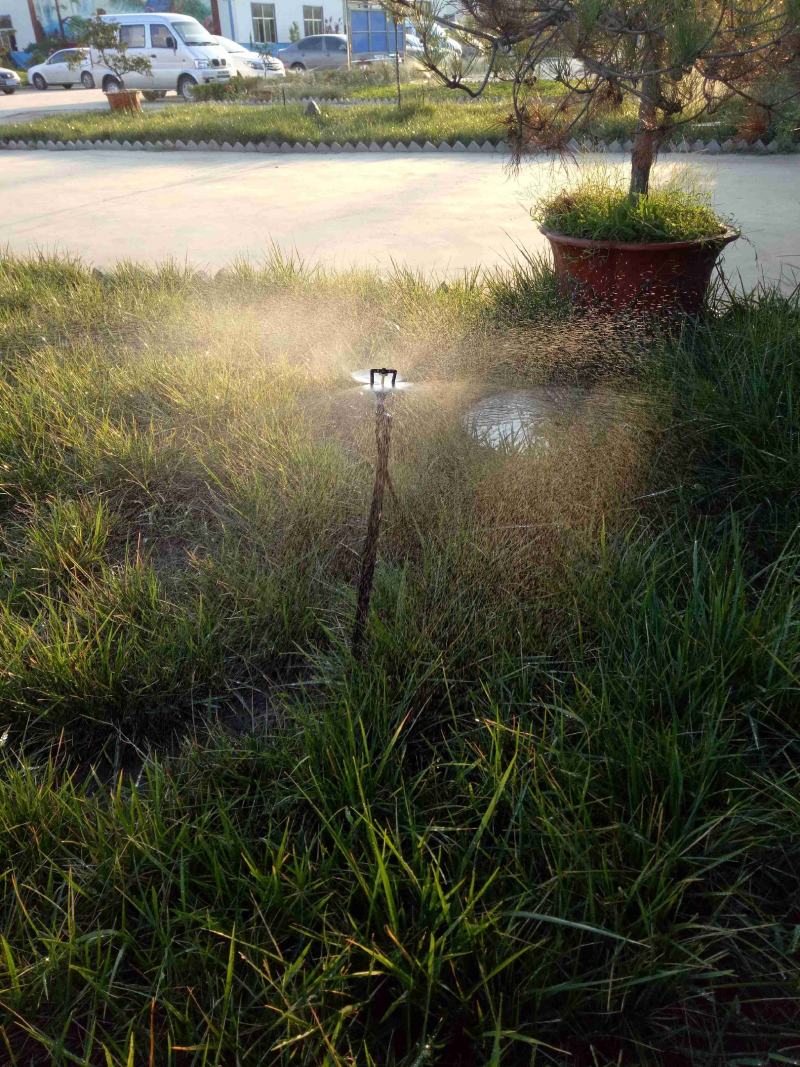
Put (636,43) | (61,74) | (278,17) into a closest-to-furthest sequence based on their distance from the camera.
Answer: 1. (636,43)
2. (61,74)
3. (278,17)

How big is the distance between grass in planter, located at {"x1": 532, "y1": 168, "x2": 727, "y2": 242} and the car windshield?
19303 millimetres

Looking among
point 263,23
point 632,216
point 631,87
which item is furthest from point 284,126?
point 263,23

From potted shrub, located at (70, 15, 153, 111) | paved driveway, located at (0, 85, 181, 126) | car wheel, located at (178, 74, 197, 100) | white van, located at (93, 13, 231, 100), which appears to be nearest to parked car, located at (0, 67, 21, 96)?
paved driveway, located at (0, 85, 181, 126)

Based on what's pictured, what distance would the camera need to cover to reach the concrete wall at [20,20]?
3312 cm

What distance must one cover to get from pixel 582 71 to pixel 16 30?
129 ft

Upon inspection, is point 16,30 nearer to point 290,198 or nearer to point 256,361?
point 290,198

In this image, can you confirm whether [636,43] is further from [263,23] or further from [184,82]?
[263,23]

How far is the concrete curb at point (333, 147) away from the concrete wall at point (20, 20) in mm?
28190

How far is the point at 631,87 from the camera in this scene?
3.25m

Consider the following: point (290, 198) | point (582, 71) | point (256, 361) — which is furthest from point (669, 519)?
point (290, 198)

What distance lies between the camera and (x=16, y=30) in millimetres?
33625

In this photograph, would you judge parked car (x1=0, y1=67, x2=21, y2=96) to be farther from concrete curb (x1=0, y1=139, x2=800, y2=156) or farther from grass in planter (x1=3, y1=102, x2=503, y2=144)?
concrete curb (x1=0, y1=139, x2=800, y2=156)

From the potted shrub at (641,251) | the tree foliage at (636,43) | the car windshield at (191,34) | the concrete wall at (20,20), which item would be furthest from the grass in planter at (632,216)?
the concrete wall at (20,20)

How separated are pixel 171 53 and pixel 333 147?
39.7 feet
